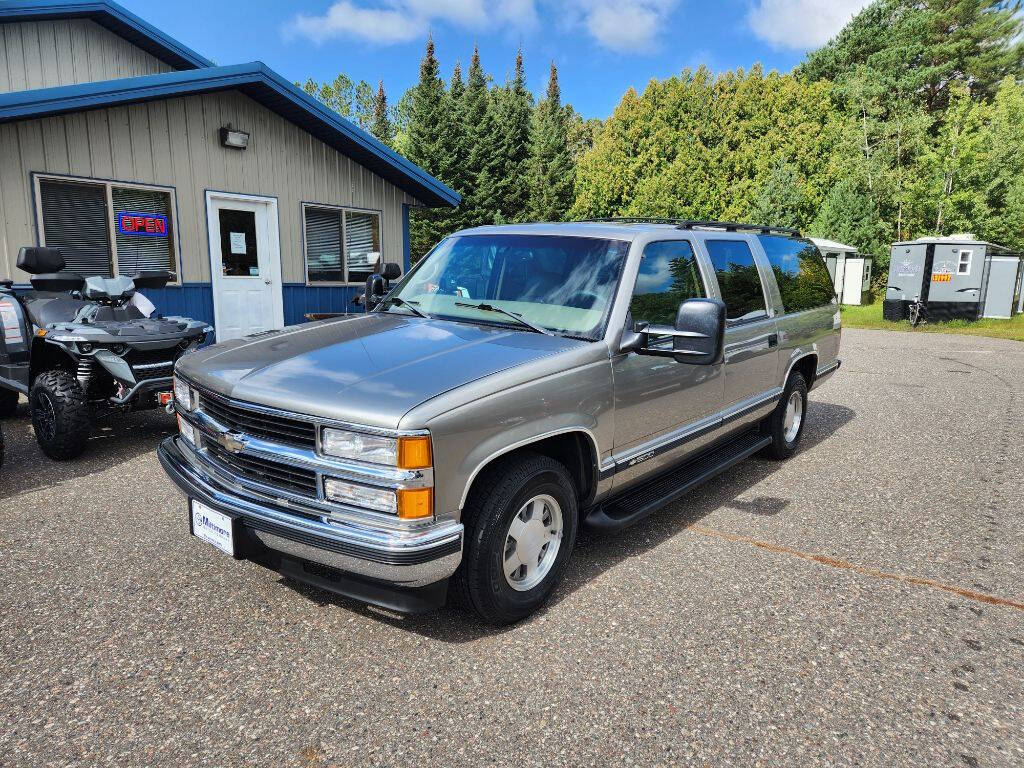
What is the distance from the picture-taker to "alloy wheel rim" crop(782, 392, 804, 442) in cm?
568

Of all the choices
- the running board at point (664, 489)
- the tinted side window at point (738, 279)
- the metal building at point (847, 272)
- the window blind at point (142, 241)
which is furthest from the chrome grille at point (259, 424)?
the metal building at point (847, 272)

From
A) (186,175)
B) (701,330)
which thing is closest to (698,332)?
(701,330)

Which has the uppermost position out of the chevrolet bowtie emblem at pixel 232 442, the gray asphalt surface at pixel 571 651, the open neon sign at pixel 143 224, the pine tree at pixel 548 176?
the pine tree at pixel 548 176

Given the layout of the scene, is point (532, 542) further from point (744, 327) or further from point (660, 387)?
point (744, 327)

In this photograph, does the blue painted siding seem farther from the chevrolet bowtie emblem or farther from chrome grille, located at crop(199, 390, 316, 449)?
the chevrolet bowtie emblem

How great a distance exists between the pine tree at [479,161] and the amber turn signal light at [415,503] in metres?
37.5

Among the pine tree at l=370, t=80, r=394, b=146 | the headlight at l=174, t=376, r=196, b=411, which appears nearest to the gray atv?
the headlight at l=174, t=376, r=196, b=411

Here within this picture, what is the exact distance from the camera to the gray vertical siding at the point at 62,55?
33.4 ft

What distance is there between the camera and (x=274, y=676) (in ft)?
8.75

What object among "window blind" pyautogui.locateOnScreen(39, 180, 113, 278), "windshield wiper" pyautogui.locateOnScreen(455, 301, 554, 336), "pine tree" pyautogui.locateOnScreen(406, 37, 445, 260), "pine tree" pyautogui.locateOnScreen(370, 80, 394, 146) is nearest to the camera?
"windshield wiper" pyautogui.locateOnScreen(455, 301, 554, 336)

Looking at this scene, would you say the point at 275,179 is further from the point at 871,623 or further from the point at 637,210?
the point at 637,210

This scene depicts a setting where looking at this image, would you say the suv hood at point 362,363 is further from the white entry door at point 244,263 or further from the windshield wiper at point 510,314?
the white entry door at point 244,263

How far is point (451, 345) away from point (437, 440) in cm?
79

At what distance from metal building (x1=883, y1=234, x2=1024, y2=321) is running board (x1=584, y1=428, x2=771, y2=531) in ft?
59.9
